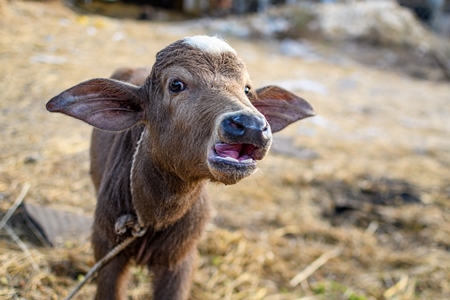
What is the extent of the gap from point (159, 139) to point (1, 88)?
5.10 m

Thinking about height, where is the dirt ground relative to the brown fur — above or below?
below

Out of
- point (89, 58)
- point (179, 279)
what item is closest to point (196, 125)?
point (179, 279)

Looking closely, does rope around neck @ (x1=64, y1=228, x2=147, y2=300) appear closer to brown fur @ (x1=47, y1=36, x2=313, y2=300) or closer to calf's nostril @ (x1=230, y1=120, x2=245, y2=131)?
brown fur @ (x1=47, y1=36, x2=313, y2=300)

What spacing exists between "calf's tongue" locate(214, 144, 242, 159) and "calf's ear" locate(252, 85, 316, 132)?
1057mm

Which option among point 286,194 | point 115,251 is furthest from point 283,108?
point 286,194

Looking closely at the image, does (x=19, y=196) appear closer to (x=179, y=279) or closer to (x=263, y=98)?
(x=179, y=279)

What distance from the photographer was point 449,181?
6.90 meters

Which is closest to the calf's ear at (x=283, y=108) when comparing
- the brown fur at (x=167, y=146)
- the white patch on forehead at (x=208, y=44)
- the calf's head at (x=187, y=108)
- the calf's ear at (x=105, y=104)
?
the brown fur at (x=167, y=146)

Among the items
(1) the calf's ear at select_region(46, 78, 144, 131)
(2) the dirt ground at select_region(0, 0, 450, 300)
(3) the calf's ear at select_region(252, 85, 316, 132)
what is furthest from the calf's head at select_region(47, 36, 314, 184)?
(2) the dirt ground at select_region(0, 0, 450, 300)

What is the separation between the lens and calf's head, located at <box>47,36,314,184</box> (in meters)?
2.45

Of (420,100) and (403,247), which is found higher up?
(403,247)

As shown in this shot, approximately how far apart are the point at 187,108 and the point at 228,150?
1.54ft

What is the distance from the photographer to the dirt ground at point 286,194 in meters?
4.37

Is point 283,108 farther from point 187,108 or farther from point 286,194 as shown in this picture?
point 286,194
